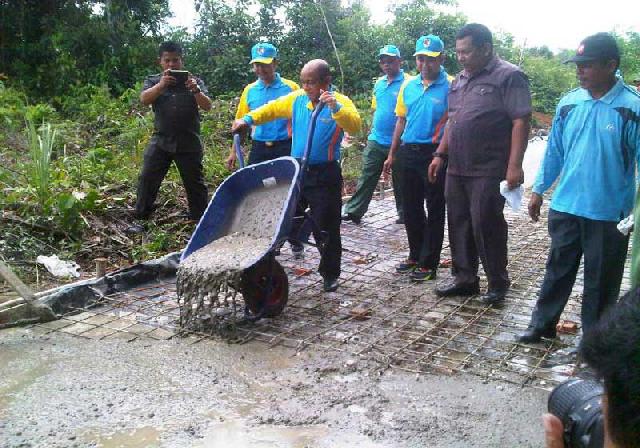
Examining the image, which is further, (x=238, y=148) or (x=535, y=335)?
(x=238, y=148)

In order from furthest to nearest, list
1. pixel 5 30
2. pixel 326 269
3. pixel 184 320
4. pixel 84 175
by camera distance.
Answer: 1. pixel 5 30
2. pixel 84 175
3. pixel 326 269
4. pixel 184 320

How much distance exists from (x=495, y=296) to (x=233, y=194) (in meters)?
1.93

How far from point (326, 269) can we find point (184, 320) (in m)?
1.19

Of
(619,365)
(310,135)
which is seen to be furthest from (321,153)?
(619,365)

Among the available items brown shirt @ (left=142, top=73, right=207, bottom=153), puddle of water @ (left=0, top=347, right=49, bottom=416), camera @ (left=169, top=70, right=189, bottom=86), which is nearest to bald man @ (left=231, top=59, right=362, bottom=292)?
camera @ (left=169, top=70, right=189, bottom=86)

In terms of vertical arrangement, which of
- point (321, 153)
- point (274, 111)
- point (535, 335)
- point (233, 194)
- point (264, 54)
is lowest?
point (535, 335)

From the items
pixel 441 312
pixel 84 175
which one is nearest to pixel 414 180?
pixel 441 312

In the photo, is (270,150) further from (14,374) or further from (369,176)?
(14,374)

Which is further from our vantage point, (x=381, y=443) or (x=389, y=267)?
(x=389, y=267)

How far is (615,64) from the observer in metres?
3.44

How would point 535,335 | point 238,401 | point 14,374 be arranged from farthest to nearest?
point 535,335
point 14,374
point 238,401

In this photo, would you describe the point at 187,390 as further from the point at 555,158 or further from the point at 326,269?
the point at 555,158

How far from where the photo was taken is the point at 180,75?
600 cm

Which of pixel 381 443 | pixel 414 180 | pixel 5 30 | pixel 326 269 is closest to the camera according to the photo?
pixel 381 443
